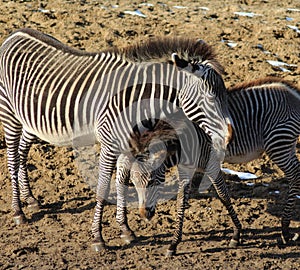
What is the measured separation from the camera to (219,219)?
8594 millimetres

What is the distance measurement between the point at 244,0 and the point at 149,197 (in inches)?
393

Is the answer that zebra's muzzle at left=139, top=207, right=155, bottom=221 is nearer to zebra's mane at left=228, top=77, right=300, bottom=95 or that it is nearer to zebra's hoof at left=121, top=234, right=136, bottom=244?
zebra's hoof at left=121, top=234, right=136, bottom=244

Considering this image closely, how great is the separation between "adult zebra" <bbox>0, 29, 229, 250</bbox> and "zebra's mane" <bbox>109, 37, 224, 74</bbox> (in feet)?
0.04

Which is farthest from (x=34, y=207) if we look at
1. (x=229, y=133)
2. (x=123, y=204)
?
(x=229, y=133)

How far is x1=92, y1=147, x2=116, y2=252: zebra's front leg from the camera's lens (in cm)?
771

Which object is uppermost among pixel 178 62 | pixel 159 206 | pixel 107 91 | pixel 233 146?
pixel 178 62

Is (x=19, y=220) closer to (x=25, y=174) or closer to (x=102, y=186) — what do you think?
(x=25, y=174)

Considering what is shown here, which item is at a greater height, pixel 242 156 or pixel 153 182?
pixel 153 182

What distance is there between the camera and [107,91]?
7.79 m

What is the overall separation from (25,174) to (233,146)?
10.1 feet

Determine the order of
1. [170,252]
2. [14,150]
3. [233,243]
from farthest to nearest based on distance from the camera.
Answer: [14,150]
[233,243]
[170,252]

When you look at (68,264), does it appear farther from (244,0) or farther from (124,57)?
(244,0)

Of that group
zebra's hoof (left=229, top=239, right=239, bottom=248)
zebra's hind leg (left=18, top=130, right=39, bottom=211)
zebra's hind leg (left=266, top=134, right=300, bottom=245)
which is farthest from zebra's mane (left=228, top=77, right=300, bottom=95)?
zebra's hind leg (left=18, top=130, right=39, bottom=211)

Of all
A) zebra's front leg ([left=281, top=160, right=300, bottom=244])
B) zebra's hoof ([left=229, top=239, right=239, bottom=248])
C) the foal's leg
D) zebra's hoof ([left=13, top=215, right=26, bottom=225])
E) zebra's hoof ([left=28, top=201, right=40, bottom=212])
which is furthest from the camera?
zebra's hoof ([left=28, top=201, right=40, bottom=212])
